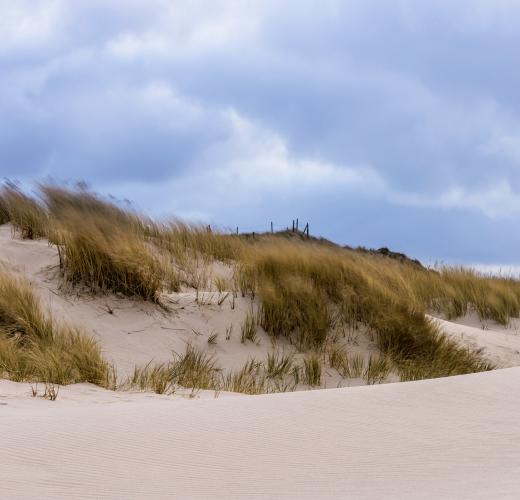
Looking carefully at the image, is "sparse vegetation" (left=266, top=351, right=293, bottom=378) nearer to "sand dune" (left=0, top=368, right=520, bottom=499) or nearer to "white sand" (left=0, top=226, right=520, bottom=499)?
"white sand" (left=0, top=226, right=520, bottom=499)

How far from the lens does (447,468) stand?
3268 mm

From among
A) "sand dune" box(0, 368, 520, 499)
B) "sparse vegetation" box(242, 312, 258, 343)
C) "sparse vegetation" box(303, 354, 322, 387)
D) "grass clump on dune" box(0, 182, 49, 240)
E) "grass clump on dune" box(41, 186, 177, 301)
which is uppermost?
"grass clump on dune" box(0, 182, 49, 240)

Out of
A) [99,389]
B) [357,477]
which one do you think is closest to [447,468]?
[357,477]

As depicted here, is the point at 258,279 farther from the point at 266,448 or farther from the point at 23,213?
the point at 266,448

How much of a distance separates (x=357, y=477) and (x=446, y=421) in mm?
1495

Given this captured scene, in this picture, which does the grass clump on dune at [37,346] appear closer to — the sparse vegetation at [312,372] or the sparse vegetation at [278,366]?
the sparse vegetation at [278,366]

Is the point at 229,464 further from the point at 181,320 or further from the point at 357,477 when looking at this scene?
the point at 181,320

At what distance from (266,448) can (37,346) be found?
3.74 m

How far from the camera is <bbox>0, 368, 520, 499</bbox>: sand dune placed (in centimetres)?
286

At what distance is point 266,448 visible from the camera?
3514 mm

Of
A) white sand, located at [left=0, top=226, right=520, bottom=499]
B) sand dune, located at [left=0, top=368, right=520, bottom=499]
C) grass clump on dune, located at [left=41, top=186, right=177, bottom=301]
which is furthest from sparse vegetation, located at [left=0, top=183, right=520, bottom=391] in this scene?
sand dune, located at [left=0, top=368, right=520, bottom=499]

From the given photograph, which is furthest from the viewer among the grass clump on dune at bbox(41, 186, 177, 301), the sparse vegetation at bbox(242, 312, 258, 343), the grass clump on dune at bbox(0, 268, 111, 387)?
the sparse vegetation at bbox(242, 312, 258, 343)

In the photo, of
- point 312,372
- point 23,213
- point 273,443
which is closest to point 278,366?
point 312,372

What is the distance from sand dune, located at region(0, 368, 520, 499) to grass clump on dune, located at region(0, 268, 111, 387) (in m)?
0.87
